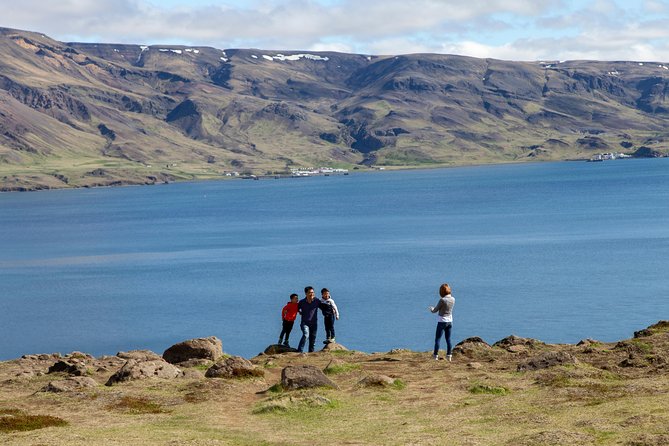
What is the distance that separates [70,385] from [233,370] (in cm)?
541

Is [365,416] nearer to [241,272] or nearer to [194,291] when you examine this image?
[194,291]

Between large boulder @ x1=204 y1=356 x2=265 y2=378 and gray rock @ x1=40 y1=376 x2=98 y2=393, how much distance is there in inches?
158

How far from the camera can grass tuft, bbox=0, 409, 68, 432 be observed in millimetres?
25656

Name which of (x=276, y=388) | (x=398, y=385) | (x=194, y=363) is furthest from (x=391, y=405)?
(x=194, y=363)

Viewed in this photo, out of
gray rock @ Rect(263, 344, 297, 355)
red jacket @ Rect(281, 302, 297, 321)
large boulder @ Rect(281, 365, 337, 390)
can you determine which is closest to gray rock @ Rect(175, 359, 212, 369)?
gray rock @ Rect(263, 344, 297, 355)

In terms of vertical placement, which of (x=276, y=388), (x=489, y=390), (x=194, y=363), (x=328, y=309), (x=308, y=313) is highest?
(x=489, y=390)

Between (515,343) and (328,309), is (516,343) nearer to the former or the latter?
(515,343)

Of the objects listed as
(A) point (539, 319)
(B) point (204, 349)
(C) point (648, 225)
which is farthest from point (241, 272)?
(B) point (204, 349)

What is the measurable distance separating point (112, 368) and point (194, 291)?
90.3 m

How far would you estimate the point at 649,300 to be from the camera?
106m

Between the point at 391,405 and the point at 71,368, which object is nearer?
the point at 391,405

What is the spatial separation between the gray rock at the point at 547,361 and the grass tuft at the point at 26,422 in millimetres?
14901

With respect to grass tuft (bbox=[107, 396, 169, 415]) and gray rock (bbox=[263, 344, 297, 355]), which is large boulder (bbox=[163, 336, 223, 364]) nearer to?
gray rock (bbox=[263, 344, 297, 355])

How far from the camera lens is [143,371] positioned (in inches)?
1341
